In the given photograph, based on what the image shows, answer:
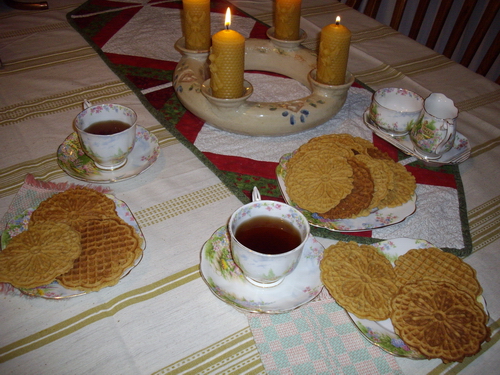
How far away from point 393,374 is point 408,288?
145mm

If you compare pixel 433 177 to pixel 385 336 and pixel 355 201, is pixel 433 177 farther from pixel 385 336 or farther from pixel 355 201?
pixel 385 336

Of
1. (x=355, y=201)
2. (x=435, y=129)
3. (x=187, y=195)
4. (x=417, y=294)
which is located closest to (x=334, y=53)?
(x=435, y=129)

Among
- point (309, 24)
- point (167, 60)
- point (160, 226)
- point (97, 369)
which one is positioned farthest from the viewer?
point (309, 24)

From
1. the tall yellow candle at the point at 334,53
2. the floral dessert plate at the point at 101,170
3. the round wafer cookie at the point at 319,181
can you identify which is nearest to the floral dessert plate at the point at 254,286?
the round wafer cookie at the point at 319,181

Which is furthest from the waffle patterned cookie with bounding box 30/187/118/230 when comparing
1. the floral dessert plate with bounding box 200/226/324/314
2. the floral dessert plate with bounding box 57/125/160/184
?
the floral dessert plate with bounding box 200/226/324/314

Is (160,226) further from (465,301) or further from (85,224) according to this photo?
(465,301)

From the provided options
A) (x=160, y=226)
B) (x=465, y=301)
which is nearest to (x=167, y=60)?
(x=160, y=226)

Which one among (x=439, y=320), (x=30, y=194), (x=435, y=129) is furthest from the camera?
(x=435, y=129)

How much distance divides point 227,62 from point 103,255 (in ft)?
1.84

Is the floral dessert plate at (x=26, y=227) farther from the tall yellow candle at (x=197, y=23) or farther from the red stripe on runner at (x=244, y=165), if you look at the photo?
the tall yellow candle at (x=197, y=23)

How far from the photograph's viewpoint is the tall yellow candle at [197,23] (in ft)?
3.77

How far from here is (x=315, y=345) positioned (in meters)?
0.66

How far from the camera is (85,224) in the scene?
753mm

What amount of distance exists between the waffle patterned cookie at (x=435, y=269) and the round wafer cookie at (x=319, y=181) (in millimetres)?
184
